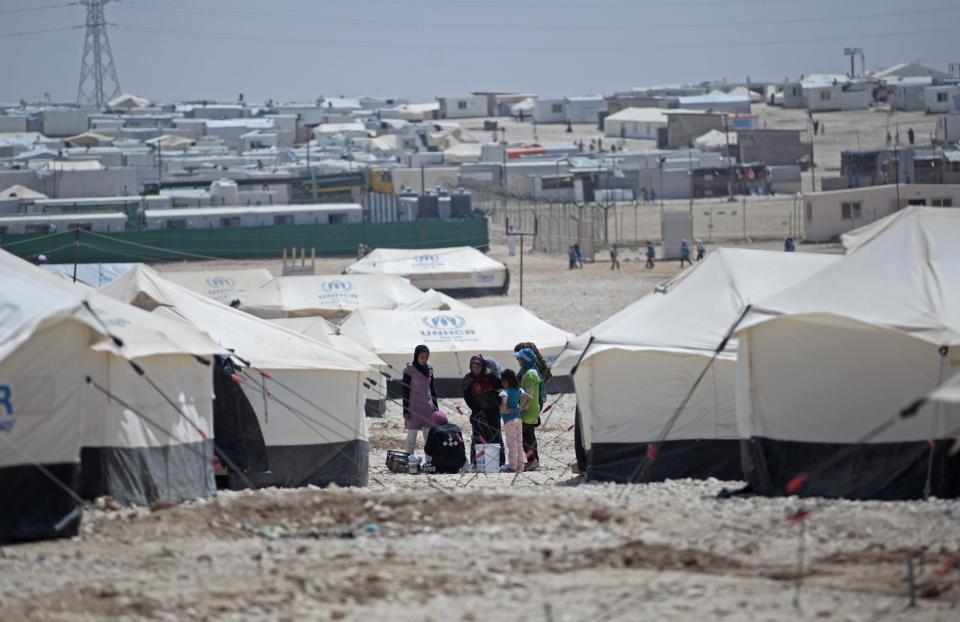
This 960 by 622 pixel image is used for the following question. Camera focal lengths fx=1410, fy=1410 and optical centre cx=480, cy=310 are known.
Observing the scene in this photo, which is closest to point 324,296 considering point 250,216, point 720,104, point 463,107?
point 250,216

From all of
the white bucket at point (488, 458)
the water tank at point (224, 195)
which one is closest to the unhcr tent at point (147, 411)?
the white bucket at point (488, 458)

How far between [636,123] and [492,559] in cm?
10369

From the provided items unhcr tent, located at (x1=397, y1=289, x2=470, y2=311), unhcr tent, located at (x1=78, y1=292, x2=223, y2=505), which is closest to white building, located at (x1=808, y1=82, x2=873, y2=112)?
unhcr tent, located at (x1=397, y1=289, x2=470, y2=311)

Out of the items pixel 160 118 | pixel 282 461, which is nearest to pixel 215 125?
pixel 160 118

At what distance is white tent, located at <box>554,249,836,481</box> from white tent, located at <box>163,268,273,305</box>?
18006 mm

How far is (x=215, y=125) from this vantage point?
124812 mm

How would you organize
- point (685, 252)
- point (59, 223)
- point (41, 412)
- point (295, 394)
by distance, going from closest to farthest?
point (41, 412) → point (295, 394) → point (685, 252) → point (59, 223)

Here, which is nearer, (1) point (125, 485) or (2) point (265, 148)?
(1) point (125, 485)

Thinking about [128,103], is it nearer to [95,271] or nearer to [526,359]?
[95,271]

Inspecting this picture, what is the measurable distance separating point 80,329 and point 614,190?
6340 cm

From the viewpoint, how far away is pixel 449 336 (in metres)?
25.4

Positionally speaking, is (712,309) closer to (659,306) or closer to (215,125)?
(659,306)

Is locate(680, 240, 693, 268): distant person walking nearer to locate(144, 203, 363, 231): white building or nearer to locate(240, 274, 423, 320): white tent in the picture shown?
locate(240, 274, 423, 320): white tent

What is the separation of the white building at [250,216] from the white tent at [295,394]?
42923 millimetres
